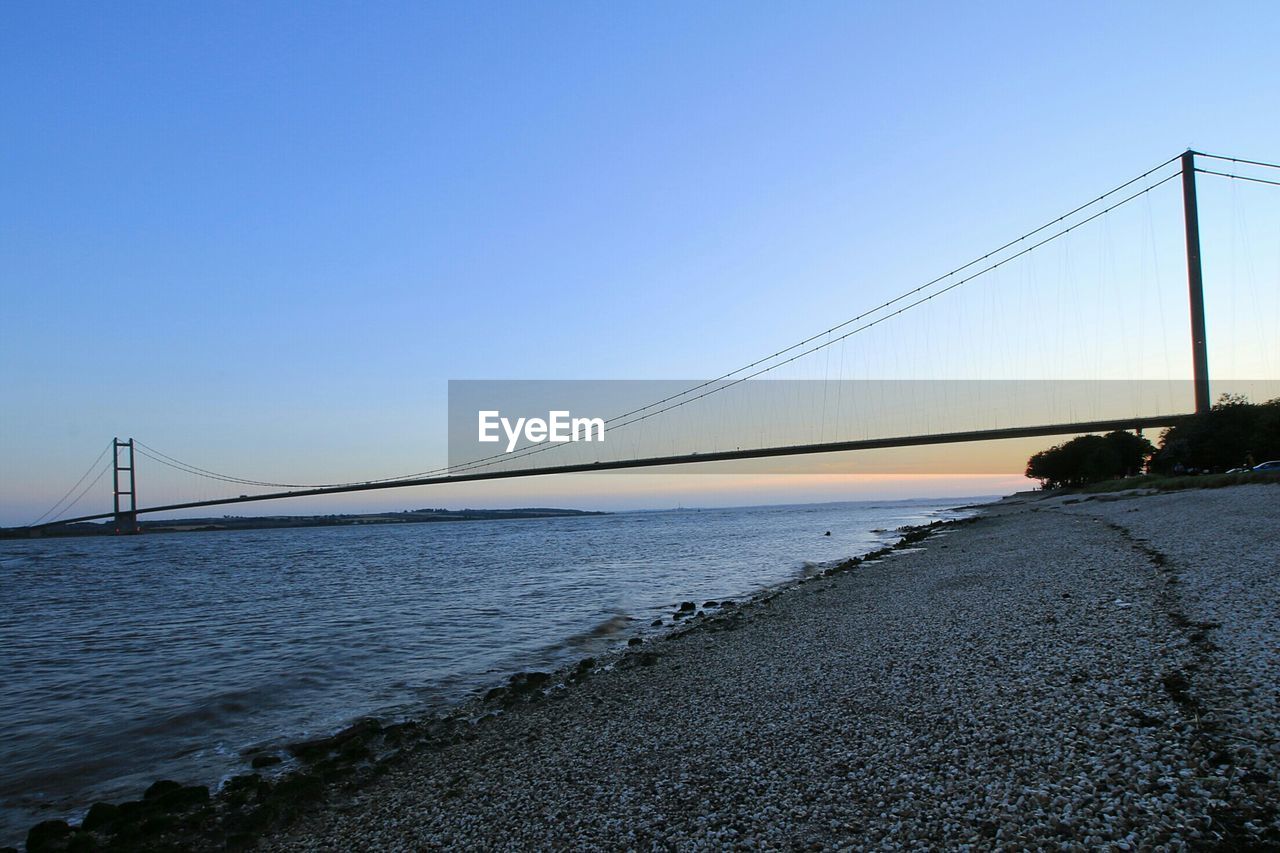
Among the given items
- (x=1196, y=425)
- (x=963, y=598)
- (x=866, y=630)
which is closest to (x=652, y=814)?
(x=866, y=630)

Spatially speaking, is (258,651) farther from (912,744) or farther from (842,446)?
(842,446)

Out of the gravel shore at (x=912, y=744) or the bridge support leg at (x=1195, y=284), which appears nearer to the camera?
the gravel shore at (x=912, y=744)

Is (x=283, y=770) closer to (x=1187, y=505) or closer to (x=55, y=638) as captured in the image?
(x=55, y=638)

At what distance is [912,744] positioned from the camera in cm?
494

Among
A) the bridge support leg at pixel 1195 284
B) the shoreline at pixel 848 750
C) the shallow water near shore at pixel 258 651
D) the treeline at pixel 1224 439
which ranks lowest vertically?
the shallow water near shore at pixel 258 651

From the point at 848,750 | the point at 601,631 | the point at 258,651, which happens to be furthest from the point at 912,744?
the point at 258,651

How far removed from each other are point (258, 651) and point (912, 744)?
12.8 m

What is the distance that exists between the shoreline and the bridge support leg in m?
28.7

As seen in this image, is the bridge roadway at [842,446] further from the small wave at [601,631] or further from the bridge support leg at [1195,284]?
the small wave at [601,631]

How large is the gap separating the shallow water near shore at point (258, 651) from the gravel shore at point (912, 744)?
110 inches

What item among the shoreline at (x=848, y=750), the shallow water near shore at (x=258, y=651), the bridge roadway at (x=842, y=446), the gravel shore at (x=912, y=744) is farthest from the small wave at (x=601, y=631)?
the bridge roadway at (x=842, y=446)

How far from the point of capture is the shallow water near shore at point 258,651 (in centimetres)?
767

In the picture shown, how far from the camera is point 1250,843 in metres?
3.18

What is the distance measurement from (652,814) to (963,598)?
8.32m
